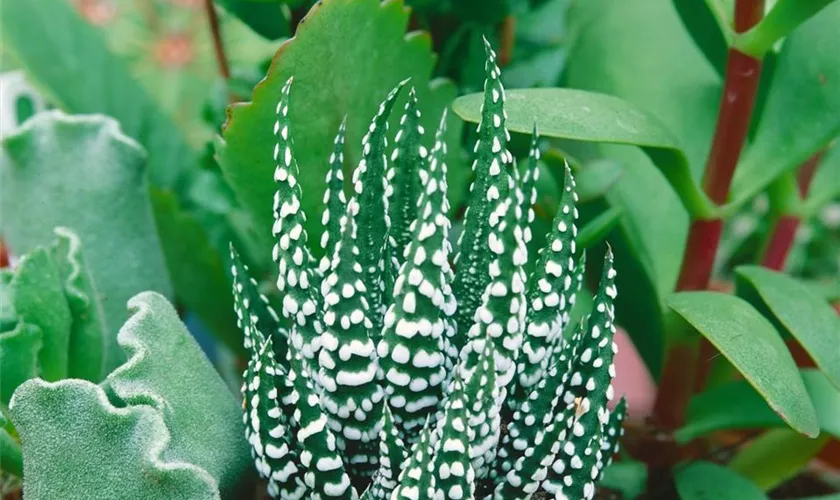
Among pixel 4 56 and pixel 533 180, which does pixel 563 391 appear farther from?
pixel 4 56

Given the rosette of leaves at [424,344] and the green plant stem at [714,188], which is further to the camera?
the green plant stem at [714,188]

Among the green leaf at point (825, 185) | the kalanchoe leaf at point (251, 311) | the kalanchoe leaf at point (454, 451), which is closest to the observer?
the kalanchoe leaf at point (454, 451)

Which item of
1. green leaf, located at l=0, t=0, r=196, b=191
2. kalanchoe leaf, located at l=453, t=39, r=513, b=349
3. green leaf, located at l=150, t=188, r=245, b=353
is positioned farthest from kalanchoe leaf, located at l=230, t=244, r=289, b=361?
green leaf, located at l=0, t=0, r=196, b=191

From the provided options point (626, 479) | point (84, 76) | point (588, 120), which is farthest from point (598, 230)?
point (84, 76)

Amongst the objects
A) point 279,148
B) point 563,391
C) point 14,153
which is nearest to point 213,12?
point 14,153

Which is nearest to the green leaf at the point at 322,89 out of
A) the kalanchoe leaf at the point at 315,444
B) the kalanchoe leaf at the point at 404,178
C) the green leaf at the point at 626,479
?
the kalanchoe leaf at the point at 404,178

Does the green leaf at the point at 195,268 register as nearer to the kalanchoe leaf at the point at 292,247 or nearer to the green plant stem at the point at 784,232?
the kalanchoe leaf at the point at 292,247
